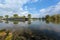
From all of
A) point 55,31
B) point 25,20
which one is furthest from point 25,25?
point 55,31

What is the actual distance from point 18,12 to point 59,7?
36.2 inches

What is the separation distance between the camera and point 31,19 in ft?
8.07

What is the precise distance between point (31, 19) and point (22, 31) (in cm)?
34

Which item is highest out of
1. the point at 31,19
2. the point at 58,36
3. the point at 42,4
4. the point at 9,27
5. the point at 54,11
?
the point at 42,4

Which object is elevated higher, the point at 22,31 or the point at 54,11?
the point at 54,11

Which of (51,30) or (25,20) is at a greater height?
(25,20)

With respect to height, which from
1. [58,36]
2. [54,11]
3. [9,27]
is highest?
[54,11]

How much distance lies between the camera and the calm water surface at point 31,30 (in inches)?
91.6

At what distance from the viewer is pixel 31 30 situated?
2.39 m

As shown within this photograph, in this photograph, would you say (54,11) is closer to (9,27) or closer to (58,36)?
(58,36)

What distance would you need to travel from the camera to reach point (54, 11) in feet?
7.87

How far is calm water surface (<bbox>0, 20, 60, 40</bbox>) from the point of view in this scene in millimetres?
2326

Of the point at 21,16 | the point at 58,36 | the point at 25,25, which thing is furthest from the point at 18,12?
the point at 58,36

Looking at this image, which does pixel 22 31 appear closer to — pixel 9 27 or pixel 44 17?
pixel 9 27
